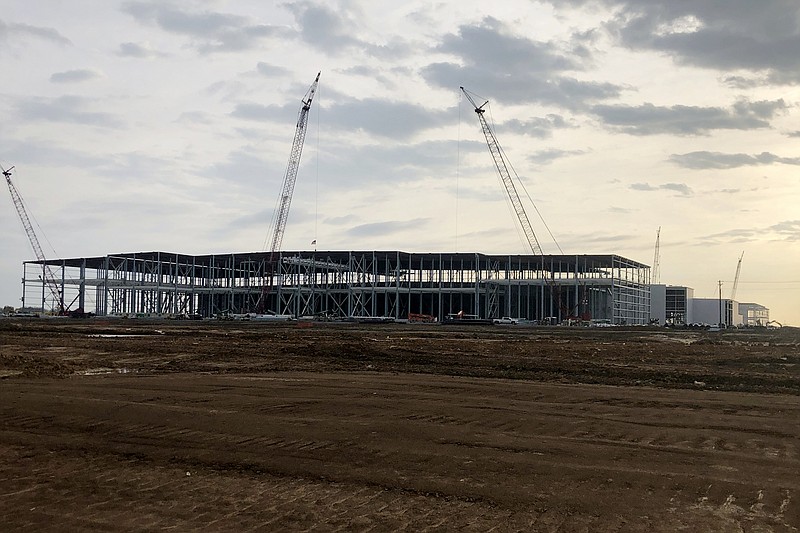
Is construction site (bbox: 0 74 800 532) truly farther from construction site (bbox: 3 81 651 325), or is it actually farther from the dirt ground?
construction site (bbox: 3 81 651 325)

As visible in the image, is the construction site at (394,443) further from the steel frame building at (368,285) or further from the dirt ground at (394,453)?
the steel frame building at (368,285)

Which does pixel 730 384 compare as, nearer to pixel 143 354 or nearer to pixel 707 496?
pixel 707 496

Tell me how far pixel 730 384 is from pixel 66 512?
60.0 ft

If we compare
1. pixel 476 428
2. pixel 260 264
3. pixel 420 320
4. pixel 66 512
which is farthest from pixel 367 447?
pixel 260 264

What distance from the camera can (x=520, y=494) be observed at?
8469mm

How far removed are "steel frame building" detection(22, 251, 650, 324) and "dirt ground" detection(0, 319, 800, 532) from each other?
88.6m

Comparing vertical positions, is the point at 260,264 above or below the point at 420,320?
above

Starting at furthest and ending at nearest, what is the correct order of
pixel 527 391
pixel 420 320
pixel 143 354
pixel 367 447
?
pixel 420 320
pixel 143 354
pixel 527 391
pixel 367 447

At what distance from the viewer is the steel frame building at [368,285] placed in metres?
110

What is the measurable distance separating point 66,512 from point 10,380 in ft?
43.9

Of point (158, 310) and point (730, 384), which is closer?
point (730, 384)

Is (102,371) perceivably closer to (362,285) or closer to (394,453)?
(394,453)

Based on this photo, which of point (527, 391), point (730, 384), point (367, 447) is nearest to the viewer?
point (367, 447)

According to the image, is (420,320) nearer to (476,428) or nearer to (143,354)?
(143,354)
